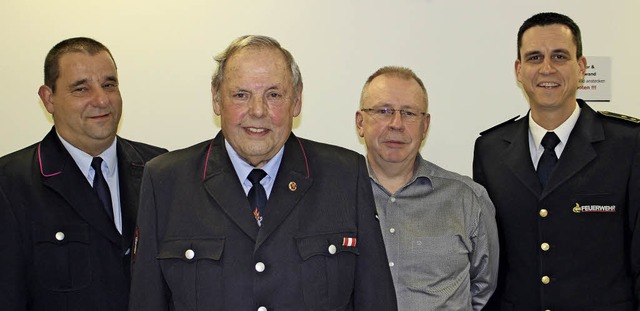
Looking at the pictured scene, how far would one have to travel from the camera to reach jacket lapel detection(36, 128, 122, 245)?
7.83 feet

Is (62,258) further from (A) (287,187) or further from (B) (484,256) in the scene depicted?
(B) (484,256)

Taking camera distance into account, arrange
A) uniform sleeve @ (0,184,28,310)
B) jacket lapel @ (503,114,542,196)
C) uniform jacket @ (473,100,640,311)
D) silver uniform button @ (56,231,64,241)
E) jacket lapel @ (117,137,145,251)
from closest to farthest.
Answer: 1. uniform sleeve @ (0,184,28,310)
2. silver uniform button @ (56,231,64,241)
3. jacket lapel @ (117,137,145,251)
4. uniform jacket @ (473,100,640,311)
5. jacket lapel @ (503,114,542,196)

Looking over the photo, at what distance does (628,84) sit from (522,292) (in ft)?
4.65

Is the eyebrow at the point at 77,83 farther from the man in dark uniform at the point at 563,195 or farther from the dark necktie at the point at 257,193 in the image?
the man in dark uniform at the point at 563,195

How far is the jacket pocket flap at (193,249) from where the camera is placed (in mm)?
1925

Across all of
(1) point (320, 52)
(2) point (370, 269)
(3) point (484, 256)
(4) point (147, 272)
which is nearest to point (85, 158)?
(4) point (147, 272)

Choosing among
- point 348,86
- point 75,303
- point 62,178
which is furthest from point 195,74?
point 75,303

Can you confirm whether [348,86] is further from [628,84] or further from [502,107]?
[628,84]

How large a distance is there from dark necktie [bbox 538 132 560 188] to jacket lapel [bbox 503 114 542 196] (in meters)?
0.03

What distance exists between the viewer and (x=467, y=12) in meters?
3.38

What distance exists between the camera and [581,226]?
2604 millimetres

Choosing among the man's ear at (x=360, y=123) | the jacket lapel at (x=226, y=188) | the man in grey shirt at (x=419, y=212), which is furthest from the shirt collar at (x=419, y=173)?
the jacket lapel at (x=226, y=188)

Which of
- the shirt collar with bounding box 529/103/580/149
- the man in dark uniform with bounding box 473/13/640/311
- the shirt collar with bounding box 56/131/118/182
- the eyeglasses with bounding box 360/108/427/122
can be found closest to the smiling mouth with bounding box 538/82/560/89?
the man in dark uniform with bounding box 473/13/640/311

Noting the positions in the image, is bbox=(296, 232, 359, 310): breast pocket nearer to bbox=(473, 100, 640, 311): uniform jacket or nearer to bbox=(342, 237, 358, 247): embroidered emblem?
bbox=(342, 237, 358, 247): embroidered emblem
